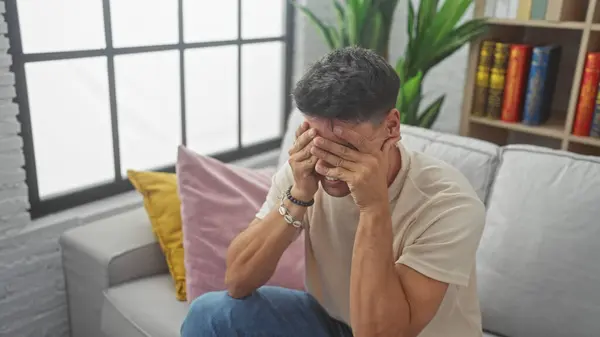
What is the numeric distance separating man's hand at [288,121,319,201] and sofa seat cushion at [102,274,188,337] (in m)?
0.56

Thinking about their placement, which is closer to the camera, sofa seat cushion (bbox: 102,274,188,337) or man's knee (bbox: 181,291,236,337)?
man's knee (bbox: 181,291,236,337)

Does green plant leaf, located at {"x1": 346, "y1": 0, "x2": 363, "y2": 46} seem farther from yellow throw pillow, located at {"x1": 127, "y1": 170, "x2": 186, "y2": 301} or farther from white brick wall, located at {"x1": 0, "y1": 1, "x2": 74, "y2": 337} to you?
white brick wall, located at {"x1": 0, "y1": 1, "x2": 74, "y2": 337}

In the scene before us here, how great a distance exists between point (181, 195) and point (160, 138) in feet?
2.49

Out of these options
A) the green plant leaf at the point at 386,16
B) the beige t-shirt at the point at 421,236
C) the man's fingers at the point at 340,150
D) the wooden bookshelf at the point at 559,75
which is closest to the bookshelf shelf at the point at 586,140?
the wooden bookshelf at the point at 559,75

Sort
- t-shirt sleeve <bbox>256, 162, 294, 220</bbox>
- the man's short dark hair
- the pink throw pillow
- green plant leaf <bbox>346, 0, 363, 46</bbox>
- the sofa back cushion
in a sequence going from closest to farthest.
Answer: the man's short dark hair
t-shirt sleeve <bbox>256, 162, 294, 220</bbox>
the sofa back cushion
the pink throw pillow
green plant leaf <bbox>346, 0, 363, 46</bbox>

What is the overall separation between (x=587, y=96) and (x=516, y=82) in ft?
0.86

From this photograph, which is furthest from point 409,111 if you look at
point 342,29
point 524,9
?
point 524,9

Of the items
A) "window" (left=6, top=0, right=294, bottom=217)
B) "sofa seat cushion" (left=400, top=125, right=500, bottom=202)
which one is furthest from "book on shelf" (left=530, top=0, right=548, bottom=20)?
"window" (left=6, top=0, right=294, bottom=217)

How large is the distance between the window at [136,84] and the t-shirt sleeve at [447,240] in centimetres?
132

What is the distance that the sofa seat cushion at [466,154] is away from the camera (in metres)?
1.58

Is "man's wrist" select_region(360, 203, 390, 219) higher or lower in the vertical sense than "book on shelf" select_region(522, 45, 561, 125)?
lower

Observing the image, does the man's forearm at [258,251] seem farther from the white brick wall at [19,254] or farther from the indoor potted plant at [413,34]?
the indoor potted plant at [413,34]

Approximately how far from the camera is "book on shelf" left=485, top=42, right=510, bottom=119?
216 cm

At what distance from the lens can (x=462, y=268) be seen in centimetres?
104
